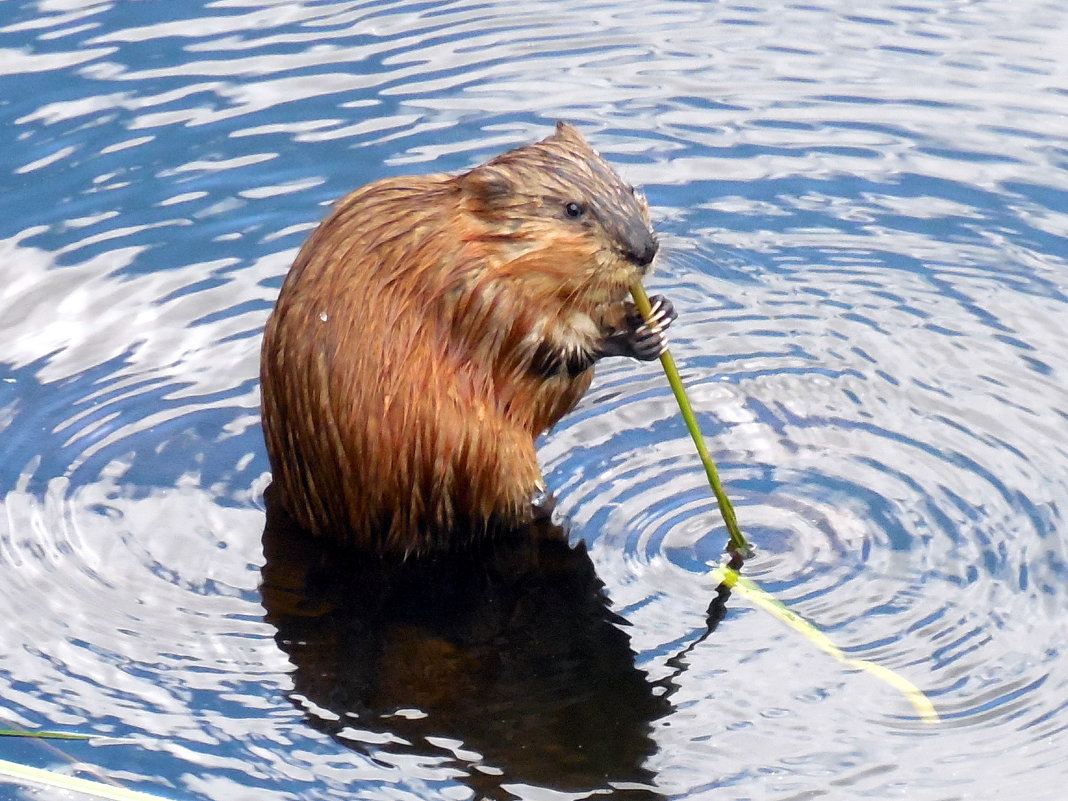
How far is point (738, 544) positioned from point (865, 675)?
61cm

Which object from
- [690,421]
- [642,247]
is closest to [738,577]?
[690,421]

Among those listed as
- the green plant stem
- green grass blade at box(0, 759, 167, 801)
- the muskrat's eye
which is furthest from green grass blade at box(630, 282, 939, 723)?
green grass blade at box(0, 759, 167, 801)

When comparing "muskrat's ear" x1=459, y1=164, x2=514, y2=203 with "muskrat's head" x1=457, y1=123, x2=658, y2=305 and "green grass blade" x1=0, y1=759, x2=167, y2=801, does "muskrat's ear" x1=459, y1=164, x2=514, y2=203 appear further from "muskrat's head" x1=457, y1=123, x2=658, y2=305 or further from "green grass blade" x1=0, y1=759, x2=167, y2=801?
"green grass blade" x1=0, y1=759, x2=167, y2=801

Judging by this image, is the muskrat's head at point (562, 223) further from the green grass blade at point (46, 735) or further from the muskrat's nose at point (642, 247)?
the green grass blade at point (46, 735)

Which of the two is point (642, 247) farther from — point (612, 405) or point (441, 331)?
point (612, 405)

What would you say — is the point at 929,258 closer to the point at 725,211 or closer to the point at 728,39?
the point at 725,211

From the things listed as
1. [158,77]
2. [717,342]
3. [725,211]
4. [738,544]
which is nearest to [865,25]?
[725,211]

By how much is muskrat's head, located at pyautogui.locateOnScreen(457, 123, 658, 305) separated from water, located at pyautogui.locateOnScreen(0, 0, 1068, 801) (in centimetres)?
70

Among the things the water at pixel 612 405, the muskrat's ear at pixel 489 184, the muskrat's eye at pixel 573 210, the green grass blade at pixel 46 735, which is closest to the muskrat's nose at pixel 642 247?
the muskrat's eye at pixel 573 210

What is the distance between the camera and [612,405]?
553 cm

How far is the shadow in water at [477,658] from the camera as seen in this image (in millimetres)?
4195

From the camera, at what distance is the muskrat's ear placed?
4.72 m

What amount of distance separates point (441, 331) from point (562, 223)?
43 cm

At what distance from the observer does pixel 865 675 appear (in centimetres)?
438
